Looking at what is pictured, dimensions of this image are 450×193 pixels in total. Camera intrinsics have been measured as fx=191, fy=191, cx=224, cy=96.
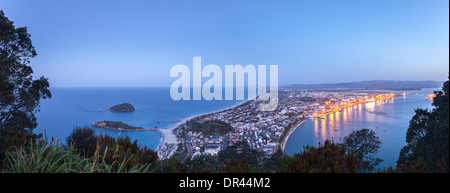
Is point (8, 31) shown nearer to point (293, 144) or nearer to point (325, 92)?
point (293, 144)

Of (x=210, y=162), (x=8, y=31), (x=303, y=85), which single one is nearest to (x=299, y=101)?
(x=303, y=85)

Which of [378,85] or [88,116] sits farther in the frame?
[378,85]

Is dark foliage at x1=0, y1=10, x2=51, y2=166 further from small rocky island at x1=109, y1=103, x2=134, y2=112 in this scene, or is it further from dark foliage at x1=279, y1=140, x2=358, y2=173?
small rocky island at x1=109, y1=103, x2=134, y2=112

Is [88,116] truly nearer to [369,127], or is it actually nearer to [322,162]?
[322,162]

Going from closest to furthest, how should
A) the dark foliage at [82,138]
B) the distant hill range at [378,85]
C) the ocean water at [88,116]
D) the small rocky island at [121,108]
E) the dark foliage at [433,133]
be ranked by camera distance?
the dark foliage at [433,133]
the dark foliage at [82,138]
the ocean water at [88,116]
the distant hill range at [378,85]
the small rocky island at [121,108]

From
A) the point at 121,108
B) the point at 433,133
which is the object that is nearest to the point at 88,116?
the point at 121,108

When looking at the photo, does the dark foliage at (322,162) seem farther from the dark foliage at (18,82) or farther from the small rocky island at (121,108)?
the small rocky island at (121,108)

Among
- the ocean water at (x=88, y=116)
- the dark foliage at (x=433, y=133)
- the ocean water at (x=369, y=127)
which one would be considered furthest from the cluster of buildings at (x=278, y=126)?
the dark foliage at (x=433, y=133)

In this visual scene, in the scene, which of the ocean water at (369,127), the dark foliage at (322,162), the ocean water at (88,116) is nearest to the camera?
the dark foliage at (322,162)
